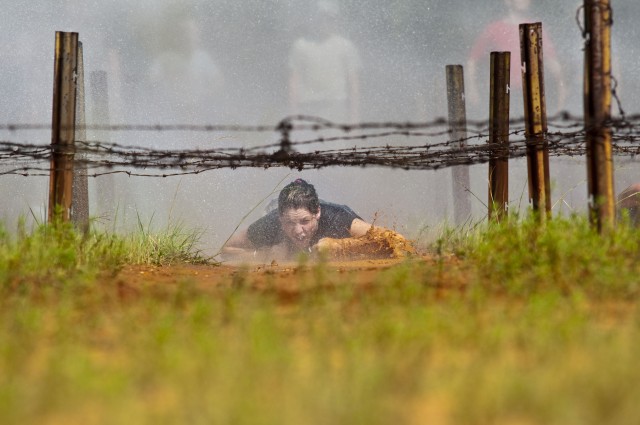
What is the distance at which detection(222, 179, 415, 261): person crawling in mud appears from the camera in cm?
1235

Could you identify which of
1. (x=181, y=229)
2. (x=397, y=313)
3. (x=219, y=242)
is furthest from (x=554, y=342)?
(x=219, y=242)

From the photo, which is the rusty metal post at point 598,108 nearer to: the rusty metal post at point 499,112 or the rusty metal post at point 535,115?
the rusty metal post at point 535,115

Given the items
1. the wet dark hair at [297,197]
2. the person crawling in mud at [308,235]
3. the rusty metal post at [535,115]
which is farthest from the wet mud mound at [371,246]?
the rusty metal post at [535,115]

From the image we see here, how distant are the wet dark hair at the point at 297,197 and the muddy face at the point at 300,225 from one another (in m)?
0.06

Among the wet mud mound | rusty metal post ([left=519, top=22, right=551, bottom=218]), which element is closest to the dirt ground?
rusty metal post ([left=519, top=22, right=551, bottom=218])

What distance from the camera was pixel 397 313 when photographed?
14.0ft

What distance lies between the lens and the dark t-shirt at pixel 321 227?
42.7ft

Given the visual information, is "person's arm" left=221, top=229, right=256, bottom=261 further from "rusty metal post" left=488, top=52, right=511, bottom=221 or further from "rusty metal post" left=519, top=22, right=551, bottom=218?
"rusty metal post" left=519, top=22, right=551, bottom=218

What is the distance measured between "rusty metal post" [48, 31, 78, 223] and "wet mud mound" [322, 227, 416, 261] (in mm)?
4953

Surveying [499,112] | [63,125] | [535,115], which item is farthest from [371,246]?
[63,125]

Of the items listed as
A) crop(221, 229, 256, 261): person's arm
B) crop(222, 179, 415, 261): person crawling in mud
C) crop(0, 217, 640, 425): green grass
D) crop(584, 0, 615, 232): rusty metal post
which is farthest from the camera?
crop(221, 229, 256, 261): person's arm

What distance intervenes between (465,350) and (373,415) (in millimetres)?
1262

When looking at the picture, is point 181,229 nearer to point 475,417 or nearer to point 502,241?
point 502,241

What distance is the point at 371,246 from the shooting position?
40.7 feet
